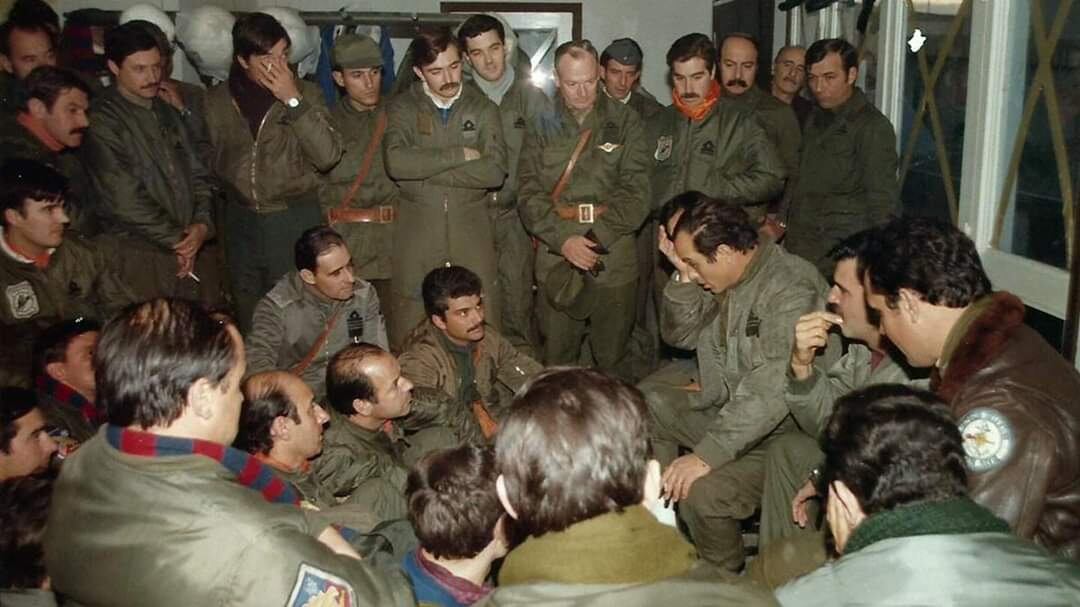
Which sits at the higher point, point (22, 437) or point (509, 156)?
point (509, 156)

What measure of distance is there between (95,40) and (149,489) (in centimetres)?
513

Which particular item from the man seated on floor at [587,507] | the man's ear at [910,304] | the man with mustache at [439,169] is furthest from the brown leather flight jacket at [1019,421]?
the man with mustache at [439,169]

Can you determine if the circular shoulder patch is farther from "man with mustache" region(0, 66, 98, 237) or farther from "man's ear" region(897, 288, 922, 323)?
"man with mustache" region(0, 66, 98, 237)

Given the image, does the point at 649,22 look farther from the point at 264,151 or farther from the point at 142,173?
the point at 142,173

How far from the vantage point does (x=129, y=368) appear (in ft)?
5.77

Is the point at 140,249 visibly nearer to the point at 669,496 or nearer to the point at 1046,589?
the point at 669,496

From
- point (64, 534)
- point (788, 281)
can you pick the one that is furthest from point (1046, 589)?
point (788, 281)

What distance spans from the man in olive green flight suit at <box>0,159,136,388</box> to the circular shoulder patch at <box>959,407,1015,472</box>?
10.6ft

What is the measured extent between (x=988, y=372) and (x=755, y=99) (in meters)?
3.54

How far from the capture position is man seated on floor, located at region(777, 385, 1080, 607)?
5.49 feet

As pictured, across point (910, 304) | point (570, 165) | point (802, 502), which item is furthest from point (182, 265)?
point (910, 304)

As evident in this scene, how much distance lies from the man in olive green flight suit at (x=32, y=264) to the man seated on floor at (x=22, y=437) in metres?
0.66

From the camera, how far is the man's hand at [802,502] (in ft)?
10.1

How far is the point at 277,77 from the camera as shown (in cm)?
470
